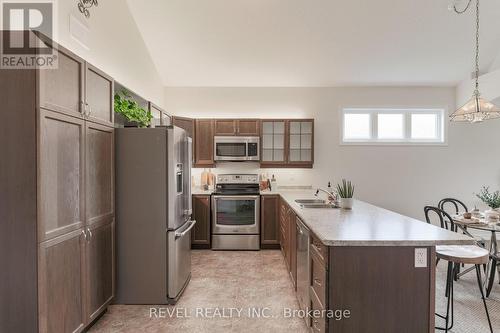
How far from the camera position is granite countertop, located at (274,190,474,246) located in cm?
175

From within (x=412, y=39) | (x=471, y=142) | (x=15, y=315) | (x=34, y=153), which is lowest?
(x=15, y=315)

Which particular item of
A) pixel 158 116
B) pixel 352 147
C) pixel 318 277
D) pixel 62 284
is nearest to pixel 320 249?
pixel 318 277

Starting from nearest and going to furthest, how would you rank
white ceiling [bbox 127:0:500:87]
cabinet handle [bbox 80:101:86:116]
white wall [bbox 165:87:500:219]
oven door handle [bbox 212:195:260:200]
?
1. cabinet handle [bbox 80:101:86:116]
2. white ceiling [bbox 127:0:500:87]
3. oven door handle [bbox 212:195:260:200]
4. white wall [bbox 165:87:500:219]

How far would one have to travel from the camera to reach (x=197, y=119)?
4863 mm

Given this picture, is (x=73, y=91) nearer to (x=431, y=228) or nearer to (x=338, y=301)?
(x=338, y=301)

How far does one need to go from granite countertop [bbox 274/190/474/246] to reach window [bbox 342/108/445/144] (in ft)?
9.48

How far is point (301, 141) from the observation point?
4977 millimetres

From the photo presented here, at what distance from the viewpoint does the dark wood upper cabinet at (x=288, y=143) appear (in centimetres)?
493

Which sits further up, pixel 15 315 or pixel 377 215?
Answer: pixel 377 215

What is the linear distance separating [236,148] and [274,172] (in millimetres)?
883

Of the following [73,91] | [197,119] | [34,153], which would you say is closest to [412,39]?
[197,119]

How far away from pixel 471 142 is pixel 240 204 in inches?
173

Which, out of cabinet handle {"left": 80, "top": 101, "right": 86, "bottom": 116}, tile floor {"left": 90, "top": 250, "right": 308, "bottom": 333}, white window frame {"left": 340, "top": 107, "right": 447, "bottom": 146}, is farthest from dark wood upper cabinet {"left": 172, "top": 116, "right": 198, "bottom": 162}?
white window frame {"left": 340, "top": 107, "right": 447, "bottom": 146}

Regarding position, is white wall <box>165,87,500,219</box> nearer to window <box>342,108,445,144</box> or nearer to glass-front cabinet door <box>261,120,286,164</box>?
window <box>342,108,445,144</box>
